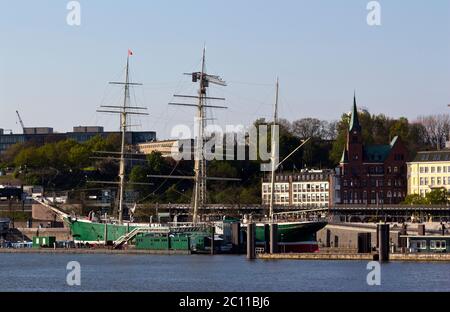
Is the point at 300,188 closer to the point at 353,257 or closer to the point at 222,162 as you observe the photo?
the point at 222,162

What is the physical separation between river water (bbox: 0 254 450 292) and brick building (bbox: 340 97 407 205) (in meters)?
59.4

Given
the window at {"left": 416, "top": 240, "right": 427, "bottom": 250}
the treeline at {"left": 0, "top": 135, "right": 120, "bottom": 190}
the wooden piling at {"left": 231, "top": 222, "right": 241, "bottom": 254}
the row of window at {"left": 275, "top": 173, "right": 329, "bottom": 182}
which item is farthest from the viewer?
the treeline at {"left": 0, "top": 135, "right": 120, "bottom": 190}

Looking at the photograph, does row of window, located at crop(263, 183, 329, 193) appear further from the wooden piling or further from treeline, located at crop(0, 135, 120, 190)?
the wooden piling

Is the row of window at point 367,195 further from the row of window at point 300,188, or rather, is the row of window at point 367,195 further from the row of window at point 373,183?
the row of window at point 300,188

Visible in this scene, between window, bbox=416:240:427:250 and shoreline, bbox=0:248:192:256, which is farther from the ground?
window, bbox=416:240:427:250

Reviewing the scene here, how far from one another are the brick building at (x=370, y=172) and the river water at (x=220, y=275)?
59376mm

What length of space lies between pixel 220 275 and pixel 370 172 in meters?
81.7

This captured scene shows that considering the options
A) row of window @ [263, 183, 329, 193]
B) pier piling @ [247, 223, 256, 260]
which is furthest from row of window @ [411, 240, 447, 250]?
row of window @ [263, 183, 329, 193]

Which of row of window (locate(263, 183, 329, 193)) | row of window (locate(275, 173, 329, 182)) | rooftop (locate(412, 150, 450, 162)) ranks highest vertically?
rooftop (locate(412, 150, 450, 162))

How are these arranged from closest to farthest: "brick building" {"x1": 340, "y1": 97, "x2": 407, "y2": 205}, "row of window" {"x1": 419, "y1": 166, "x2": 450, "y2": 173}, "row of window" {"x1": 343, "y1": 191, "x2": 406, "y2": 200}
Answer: "row of window" {"x1": 419, "y1": 166, "x2": 450, "y2": 173} → "row of window" {"x1": 343, "y1": 191, "x2": 406, "y2": 200} → "brick building" {"x1": 340, "y1": 97, "x2": 407, "y2": 205}

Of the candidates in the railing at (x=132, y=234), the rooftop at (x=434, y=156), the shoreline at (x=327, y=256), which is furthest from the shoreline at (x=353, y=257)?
the rooftop at (x=434, y=156)

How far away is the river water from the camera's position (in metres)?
70.6

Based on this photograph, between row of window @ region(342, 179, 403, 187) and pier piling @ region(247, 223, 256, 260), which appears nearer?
pier piling @ region(247, 223, 256, 260)

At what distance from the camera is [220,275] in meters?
80.2
